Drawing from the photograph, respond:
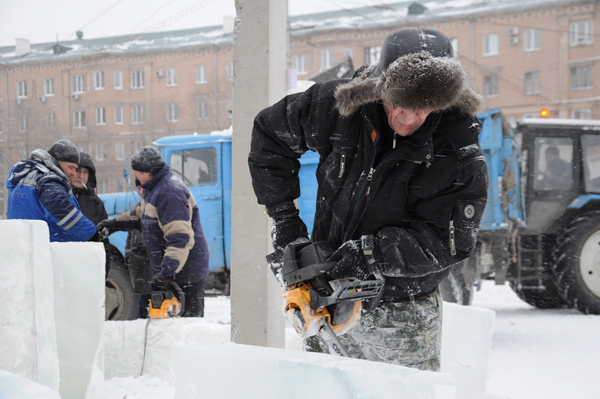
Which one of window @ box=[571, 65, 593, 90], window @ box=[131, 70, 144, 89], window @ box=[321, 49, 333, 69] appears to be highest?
window @ box=[571, 65, 593, 90]

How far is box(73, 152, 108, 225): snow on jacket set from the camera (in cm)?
445

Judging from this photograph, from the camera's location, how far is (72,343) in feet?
8.83

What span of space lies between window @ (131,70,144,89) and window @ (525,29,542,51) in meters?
22.0

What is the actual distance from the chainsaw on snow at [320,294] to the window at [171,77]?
19.8 feet

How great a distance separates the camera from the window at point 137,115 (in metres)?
7.28

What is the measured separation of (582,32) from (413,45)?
2641 cm

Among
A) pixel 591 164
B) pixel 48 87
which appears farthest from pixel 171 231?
pixel 591 164

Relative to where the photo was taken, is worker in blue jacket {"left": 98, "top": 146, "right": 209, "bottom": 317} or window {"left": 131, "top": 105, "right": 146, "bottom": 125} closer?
worker in blue jacket {"left": 98, "top": 146, "right": 209, "bottom": 317}

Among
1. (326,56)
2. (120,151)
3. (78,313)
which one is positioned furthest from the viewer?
(326,56)

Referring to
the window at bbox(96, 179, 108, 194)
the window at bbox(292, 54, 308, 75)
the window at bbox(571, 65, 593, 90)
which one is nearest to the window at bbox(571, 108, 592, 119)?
the window at bbox(571, 65, 593, 90)

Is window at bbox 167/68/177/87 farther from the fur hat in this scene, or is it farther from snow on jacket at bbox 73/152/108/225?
the fur hat

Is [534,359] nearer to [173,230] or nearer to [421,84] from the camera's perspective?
[173,230]

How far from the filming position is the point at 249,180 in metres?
2.85

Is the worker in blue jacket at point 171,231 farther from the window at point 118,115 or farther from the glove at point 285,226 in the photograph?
the window at point 118,115
